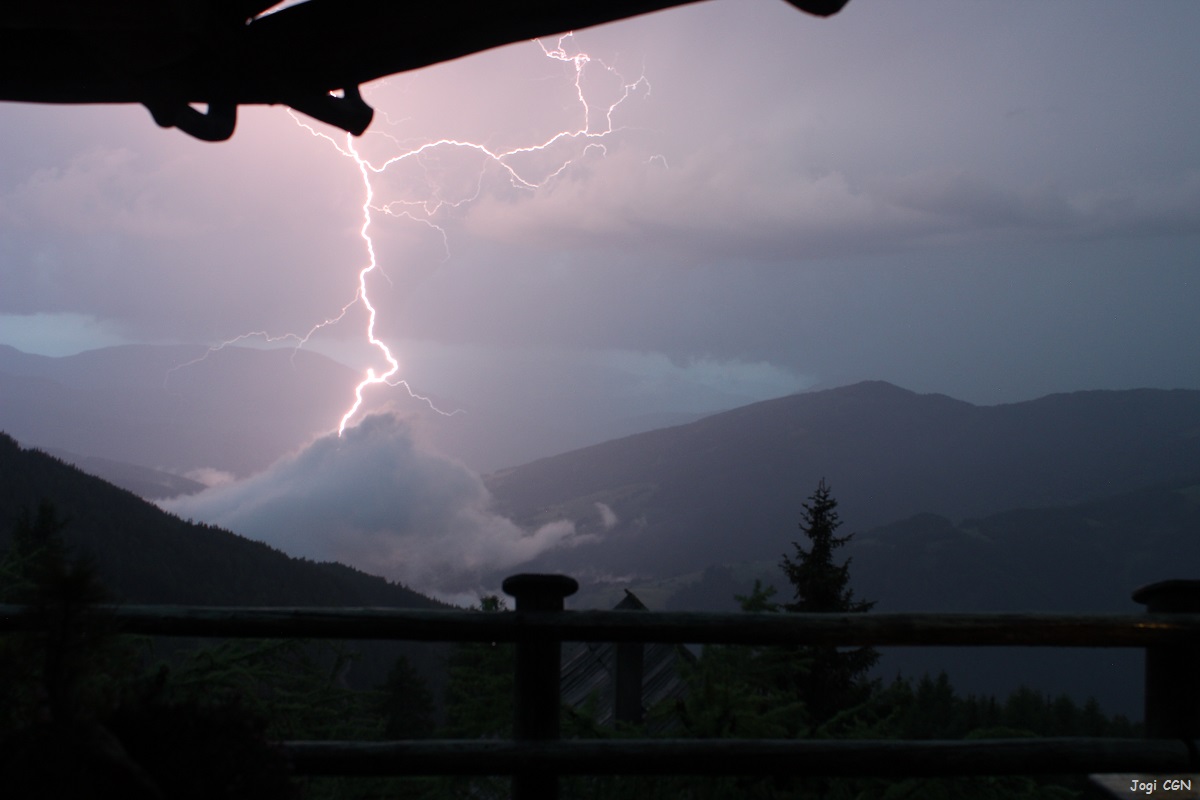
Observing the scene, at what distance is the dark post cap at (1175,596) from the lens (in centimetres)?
318

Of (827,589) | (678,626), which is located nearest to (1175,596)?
(678,626)

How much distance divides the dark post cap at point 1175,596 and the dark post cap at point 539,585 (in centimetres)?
223

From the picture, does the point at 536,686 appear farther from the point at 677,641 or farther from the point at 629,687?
the point at 629,687

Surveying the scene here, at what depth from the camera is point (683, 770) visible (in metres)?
3.01

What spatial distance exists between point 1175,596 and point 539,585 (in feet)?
7.93

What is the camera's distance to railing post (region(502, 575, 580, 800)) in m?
3.06

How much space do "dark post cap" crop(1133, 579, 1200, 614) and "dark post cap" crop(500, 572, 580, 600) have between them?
2.23 metres

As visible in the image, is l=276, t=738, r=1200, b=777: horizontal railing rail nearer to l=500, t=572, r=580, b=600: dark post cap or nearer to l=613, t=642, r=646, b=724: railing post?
l=500, t=572, r=580, b=600: dark post cap

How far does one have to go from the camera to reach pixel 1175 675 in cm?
318

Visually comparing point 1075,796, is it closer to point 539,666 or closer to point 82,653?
point 539,666

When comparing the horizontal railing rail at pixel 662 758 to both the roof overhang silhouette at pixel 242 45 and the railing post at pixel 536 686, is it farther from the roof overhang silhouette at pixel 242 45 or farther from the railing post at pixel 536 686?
the roof overhang silhouette at pixel 242 45

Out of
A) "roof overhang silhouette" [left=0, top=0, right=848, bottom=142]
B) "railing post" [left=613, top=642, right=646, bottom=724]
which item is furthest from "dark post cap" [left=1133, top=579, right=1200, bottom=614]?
"roof overhang silhouette" [left=0, top=0, right=848, bottom=142]

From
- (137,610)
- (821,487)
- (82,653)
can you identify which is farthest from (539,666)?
(821,487)

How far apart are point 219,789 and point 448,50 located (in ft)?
6.55
